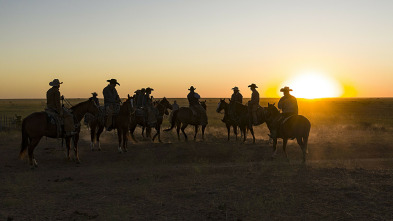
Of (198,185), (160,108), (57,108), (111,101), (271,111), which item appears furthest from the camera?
(160,108)

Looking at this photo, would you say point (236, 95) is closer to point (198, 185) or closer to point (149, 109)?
point (149, 109)

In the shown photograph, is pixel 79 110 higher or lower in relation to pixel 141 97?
lower

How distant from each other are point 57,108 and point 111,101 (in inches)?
120

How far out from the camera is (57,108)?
11.8 meters

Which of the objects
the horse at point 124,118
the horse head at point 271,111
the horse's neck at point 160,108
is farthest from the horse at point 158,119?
the horse head at point 271,111

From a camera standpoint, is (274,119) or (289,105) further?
(274,119)

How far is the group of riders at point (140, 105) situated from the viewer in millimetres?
11844

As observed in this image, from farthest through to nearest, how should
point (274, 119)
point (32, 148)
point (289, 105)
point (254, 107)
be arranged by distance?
point (254, 107) < point (274, 119) < point (289, 105) < point (32, 148)

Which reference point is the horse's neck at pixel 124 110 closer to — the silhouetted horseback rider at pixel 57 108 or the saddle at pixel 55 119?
the silhouetted horseback rider at pixel 57 108

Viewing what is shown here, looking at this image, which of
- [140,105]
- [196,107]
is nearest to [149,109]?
[140,105]

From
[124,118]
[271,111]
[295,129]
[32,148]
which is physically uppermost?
[271,111]

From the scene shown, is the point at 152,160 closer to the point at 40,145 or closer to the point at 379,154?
the point at 40,145

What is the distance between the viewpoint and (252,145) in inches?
657

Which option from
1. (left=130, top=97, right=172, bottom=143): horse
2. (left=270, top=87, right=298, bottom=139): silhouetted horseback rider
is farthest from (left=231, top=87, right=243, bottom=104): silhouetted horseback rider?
(left=270, top=87, right=298, bottom=139): silhouetted horseback rider
